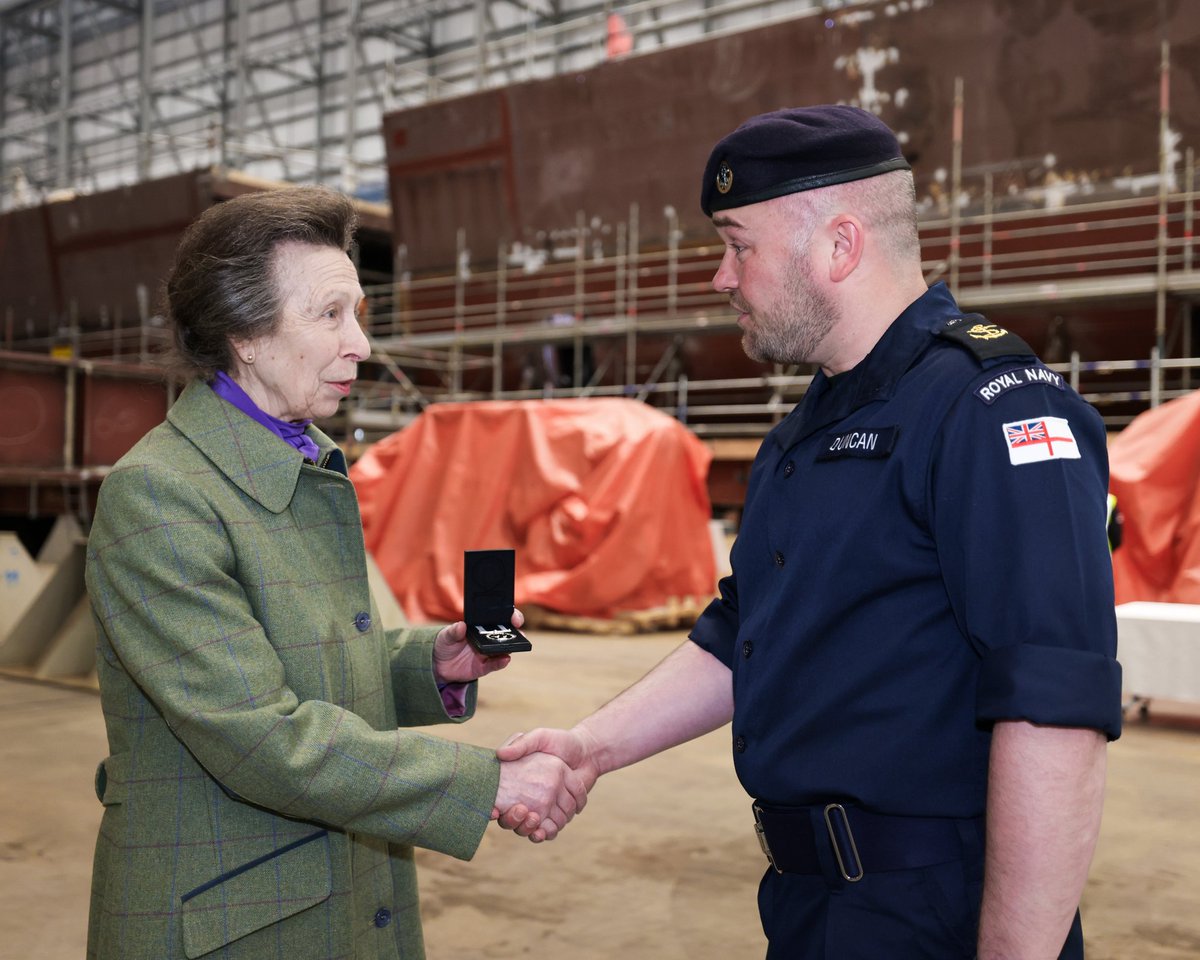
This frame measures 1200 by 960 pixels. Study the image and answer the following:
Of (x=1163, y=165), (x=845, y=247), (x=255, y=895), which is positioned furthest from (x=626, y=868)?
(x=1163, y=165)

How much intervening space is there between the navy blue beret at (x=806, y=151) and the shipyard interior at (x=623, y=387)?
0.30m

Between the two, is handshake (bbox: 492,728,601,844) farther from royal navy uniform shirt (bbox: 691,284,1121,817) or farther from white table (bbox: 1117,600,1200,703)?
white table (bbox: 1117,600,1200,703)

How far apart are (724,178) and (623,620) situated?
769 cm

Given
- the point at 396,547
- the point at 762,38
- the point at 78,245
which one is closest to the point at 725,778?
the point at 396,547

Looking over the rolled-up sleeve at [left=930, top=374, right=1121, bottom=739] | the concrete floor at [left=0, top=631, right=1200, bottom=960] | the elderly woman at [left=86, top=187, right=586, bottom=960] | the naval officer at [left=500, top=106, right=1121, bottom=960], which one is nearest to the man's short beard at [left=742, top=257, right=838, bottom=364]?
the naval officer at [left=500, top=106, right=1121, bottom=960]

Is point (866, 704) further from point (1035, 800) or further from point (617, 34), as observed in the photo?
point (617, 34)

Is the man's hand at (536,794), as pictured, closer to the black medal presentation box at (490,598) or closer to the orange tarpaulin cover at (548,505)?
the black medal presentation box at (490,598)

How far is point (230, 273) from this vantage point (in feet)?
6.12

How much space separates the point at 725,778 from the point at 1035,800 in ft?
12.8

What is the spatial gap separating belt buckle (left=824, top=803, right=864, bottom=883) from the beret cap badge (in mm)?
934

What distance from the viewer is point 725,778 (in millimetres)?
5172

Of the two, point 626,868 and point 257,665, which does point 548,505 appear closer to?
point 626,868

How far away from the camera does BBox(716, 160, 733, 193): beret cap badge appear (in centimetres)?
180

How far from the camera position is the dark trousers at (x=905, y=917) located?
1.54 meters
